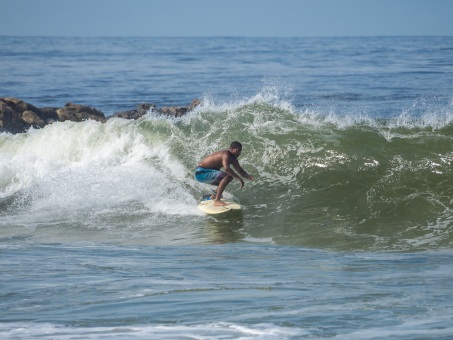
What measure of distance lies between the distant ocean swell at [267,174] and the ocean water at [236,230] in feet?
0.14

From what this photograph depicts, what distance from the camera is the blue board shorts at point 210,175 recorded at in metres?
13.5

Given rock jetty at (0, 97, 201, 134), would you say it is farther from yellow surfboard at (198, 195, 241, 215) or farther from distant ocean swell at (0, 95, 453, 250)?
yellow surfboard at (198, 195, 241, 215)

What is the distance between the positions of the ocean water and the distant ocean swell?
0.04 meters

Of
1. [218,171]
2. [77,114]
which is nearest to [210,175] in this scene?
[218,171]

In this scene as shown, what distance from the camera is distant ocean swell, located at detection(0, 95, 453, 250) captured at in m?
12.7

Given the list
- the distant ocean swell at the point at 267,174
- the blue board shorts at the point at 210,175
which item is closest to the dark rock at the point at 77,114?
the distant ocean swell at the point at 267,174

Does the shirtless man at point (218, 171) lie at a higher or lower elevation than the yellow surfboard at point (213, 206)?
higher

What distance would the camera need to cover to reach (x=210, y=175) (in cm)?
1350

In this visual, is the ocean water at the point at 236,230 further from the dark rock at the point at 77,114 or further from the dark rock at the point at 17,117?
the dark rock at the point at 77,114

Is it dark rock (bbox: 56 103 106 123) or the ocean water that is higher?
dark rock (bbox: 56 103 106 123)

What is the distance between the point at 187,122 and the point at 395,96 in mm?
12736

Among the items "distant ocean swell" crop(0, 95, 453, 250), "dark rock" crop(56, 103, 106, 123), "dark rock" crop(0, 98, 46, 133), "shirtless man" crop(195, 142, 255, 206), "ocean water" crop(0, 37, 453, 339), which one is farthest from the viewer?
"dark rock" crop(56, 103, 106, 123)

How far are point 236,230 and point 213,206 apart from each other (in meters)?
0.91

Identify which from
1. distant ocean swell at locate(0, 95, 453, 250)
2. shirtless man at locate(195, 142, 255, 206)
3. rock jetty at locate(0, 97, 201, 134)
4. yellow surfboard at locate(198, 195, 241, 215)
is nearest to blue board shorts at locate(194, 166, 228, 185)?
shirtless man at locate(195, 142, 255, 206)
